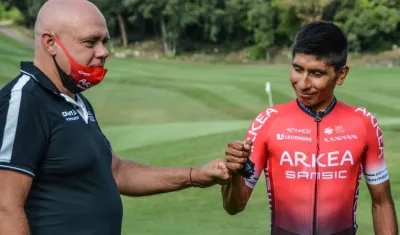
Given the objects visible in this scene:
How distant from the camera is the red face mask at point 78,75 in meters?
3.73

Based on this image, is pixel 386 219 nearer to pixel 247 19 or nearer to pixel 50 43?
pixel 50 43

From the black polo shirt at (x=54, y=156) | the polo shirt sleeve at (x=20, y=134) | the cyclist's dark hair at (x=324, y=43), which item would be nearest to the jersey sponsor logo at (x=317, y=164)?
the cyclist's dark hair at (x=324, y=43)

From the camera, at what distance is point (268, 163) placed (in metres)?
4.45

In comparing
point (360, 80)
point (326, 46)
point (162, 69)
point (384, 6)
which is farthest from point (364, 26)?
point (326, 46)

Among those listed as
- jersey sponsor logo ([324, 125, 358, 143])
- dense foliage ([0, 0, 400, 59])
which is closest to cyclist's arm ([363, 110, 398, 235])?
jersey sponsor logo ([324, 125, 358, 143])

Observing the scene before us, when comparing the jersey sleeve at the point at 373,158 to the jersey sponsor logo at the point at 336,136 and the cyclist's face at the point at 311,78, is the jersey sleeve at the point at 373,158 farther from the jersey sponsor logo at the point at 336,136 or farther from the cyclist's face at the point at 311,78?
the cyclist's face at the point at 311,78

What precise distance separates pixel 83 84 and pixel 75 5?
14.3 inches

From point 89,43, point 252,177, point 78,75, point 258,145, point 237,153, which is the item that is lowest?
point 252,177

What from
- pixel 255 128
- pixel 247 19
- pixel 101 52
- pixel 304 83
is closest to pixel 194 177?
pixel 255 128

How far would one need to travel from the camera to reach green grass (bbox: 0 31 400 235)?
33.1 feet

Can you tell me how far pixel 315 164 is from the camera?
4.36m

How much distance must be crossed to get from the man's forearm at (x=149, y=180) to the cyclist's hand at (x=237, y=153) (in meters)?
0.64

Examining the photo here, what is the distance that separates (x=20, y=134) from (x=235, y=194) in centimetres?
137

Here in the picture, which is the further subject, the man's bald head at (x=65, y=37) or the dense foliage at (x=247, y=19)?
the dense foliage at (x=247, y=19)
